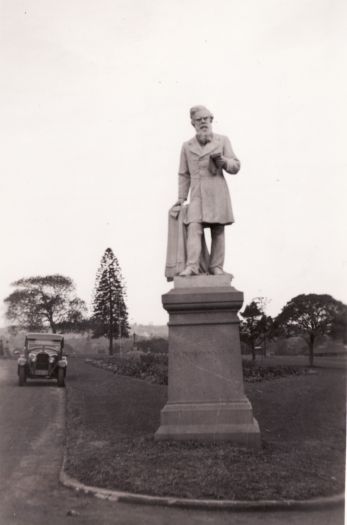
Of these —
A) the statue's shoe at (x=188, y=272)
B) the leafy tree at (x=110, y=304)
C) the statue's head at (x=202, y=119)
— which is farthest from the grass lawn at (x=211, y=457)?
the leafy tree at (x=110, y=304)

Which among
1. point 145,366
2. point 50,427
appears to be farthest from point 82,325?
point 50,427

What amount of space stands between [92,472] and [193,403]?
162cm

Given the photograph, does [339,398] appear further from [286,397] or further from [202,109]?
[202,109]

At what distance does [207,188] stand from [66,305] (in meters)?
32.5

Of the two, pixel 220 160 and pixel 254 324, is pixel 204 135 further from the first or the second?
pixel 254 324

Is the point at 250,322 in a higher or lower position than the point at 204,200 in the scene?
lower

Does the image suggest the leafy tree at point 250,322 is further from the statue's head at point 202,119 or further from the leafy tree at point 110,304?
the statue's head at point 202,119

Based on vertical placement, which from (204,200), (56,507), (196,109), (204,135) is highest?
(196,109)

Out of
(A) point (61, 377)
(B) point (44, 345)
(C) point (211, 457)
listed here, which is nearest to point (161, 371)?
(A) point (61, 377)

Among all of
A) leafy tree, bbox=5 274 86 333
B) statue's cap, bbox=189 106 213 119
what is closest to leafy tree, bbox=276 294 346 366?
statue's cap, bbox=189 106 213 119

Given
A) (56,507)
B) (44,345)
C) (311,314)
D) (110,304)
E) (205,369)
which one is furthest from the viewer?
(110,304)

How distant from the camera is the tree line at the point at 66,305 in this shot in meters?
33.9

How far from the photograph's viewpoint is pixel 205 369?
6.90 meters

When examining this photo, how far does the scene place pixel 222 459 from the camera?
5867 mm
